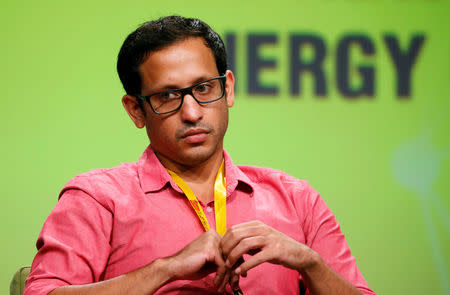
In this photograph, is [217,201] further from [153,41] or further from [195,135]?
[153,41]

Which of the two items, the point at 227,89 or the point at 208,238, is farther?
the point at 227,89

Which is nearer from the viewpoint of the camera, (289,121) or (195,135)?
(195,135)

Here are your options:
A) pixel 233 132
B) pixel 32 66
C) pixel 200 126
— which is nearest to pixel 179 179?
pixel 200 126

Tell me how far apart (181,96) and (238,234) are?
1.59 feet

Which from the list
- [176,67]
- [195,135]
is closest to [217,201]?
[195,135]

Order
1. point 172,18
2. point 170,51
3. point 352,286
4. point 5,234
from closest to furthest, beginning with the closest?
1. point 352,286
2. point 170,51
3. point 172,18
4. point 5,234

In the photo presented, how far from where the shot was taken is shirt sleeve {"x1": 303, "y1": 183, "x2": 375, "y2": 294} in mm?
1806

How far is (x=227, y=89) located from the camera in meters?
2.01

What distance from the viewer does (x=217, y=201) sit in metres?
1.84

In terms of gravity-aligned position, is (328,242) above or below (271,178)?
below

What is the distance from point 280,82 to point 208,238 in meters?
1.64

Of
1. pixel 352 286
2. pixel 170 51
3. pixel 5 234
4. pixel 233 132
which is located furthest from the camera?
pixel 233 132

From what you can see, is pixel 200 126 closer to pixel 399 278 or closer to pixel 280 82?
pixel 280 82

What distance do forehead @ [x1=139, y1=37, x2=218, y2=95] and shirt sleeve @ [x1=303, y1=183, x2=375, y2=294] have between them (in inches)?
21.1
